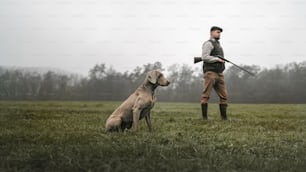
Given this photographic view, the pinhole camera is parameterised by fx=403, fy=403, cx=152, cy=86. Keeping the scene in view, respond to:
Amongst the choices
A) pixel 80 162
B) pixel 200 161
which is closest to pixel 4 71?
pixel 80 162

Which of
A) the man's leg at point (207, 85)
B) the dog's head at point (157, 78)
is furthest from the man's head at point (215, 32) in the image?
the dog's head at point (157, 78)

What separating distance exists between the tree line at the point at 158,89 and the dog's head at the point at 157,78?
0.66 feet

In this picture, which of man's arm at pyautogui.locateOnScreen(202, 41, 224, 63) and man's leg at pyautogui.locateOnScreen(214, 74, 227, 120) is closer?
man's arm at pyautogui.locateOnScreen(202, 41, 224, 63)

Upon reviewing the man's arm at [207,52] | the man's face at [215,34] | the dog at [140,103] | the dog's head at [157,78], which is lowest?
the dog at [140,103]

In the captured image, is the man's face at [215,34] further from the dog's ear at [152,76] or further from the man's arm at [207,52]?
the dog's ear at [152,76]

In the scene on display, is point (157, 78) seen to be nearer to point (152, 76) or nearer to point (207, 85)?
point (152, 76)

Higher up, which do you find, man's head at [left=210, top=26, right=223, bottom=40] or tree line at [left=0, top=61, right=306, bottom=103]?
man's head at [left=210, top=26, right=223, bottom=40]

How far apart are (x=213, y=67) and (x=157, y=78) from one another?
2664 millimetres

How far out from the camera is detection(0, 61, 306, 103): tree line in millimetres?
7384

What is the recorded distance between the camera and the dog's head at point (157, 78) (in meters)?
6.04

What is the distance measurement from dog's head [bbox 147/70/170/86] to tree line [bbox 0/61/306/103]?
20 cm

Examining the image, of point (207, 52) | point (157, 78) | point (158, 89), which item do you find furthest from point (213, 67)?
point (157, 78)

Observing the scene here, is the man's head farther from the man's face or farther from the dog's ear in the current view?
the dog's ear

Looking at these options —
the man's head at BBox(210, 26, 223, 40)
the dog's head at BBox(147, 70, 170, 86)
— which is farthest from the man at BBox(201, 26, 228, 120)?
the dog's head at BBox(147, 70, 170, 86)
